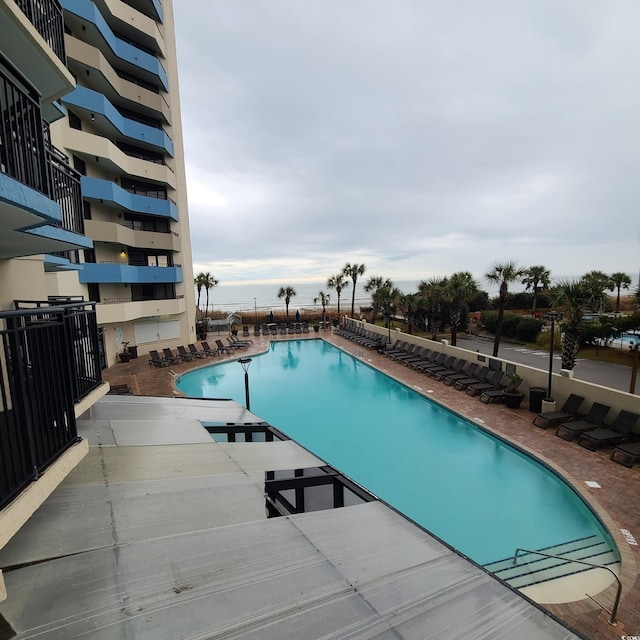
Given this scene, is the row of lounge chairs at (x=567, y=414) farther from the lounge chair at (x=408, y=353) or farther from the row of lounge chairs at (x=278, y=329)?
the row of lounge chairs at (x=278, y=329)

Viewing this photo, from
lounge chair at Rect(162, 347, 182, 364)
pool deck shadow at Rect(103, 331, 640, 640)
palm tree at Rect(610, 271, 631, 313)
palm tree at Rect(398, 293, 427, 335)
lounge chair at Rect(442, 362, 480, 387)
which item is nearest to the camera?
pool deck shadow at Rect(103, 331, 640, 640)

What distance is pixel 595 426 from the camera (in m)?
10.3

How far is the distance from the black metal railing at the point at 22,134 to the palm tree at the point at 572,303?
54.4ft

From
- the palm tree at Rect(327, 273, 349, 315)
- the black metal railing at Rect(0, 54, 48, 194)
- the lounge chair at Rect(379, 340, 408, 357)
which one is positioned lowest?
the lounge chair at Rect(379, 340, 408, 357)

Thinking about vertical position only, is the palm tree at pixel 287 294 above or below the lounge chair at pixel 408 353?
above

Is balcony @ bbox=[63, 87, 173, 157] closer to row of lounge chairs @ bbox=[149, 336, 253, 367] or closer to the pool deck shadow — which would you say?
row of lounge chairs @ bbox=[149, 336, 253, 367]

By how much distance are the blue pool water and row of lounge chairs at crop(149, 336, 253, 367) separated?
270 cm

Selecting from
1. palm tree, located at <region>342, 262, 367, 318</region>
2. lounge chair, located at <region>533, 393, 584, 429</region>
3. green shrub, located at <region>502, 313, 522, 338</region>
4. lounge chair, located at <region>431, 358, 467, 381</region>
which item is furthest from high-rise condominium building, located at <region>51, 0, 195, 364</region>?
green shrub, located at <region>502, 313, 522, 338</region>

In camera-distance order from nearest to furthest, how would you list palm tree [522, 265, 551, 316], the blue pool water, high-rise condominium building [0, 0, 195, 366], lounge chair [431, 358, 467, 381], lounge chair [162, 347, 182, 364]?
the blue pool water < lounge chair [431, 358, 467, 381] < high-rise condominium building [0, 0, 195, 366] < lounge chair [162, 347, 182, 364] < palm tree [522, 265, 551, 316]

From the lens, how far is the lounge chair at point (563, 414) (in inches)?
442

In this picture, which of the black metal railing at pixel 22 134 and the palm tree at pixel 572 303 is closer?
the black metal railing at pixel 22 134

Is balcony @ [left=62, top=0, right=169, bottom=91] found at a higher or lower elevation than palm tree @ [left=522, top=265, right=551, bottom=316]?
higher

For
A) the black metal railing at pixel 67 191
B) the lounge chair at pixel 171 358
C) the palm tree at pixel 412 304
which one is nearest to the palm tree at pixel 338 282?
the palm tree at pixel 412 304

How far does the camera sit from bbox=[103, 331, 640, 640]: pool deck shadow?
468cm
